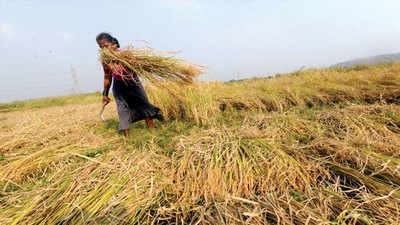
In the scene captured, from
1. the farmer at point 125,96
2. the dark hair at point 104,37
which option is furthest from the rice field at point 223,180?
the dark hair at point 104,37

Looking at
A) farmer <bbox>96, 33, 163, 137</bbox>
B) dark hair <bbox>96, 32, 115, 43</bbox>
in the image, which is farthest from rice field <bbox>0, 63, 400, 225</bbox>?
dark hair <bbox>96, 32, 115, 43</bbox>

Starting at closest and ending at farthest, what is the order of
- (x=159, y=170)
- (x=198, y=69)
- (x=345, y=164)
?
(x=345, y=164) < (x=159, y=170) < (x=198, y=69)

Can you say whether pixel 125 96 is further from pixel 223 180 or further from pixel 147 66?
pixel 223 180

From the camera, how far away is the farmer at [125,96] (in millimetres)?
1979

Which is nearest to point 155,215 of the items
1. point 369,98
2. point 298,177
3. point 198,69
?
point 298,177

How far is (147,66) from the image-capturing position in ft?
6.21

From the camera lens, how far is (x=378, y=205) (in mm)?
765

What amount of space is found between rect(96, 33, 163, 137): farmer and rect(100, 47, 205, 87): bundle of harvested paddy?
11 centimetres

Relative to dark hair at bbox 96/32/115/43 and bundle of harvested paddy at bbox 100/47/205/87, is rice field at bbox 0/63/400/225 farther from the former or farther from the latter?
dark hair at bbox 96/32/115/43

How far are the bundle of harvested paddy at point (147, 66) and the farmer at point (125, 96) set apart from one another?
4.2 inches

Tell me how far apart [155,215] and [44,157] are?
138cm

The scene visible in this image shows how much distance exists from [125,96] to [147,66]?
2.25 feet

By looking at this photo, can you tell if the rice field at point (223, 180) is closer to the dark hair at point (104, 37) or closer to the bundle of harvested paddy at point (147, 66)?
the bundle of harvested paddy at point (147, 66)

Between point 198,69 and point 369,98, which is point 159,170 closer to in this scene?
point 198,69
